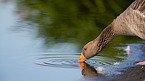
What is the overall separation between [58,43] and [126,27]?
6.17ft

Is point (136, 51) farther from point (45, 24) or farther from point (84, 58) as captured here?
point (45, 24)

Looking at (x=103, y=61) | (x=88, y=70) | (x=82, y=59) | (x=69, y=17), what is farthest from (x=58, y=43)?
(x=69, y=17)

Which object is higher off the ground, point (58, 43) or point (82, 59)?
point (58, 43)

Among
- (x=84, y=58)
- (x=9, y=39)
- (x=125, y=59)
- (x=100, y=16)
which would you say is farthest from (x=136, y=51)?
(x=100, y=16)

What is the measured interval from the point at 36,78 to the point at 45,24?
402 centimetres

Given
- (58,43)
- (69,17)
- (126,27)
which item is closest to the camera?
(126,27)

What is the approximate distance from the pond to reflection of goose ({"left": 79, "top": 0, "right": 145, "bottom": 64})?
19 centimetres

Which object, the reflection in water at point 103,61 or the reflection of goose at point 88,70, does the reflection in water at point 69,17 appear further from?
the reflection of goose at point 88,70

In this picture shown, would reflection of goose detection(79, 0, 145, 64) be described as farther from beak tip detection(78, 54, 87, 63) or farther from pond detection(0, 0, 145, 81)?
pond detection(0, 0, 145, 81)

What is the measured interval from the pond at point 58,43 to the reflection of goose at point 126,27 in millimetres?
189

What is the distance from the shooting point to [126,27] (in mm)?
5395

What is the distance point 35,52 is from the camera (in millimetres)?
6016

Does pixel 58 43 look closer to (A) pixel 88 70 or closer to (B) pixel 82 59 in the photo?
(B) pixel 82 59

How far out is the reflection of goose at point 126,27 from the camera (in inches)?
196
